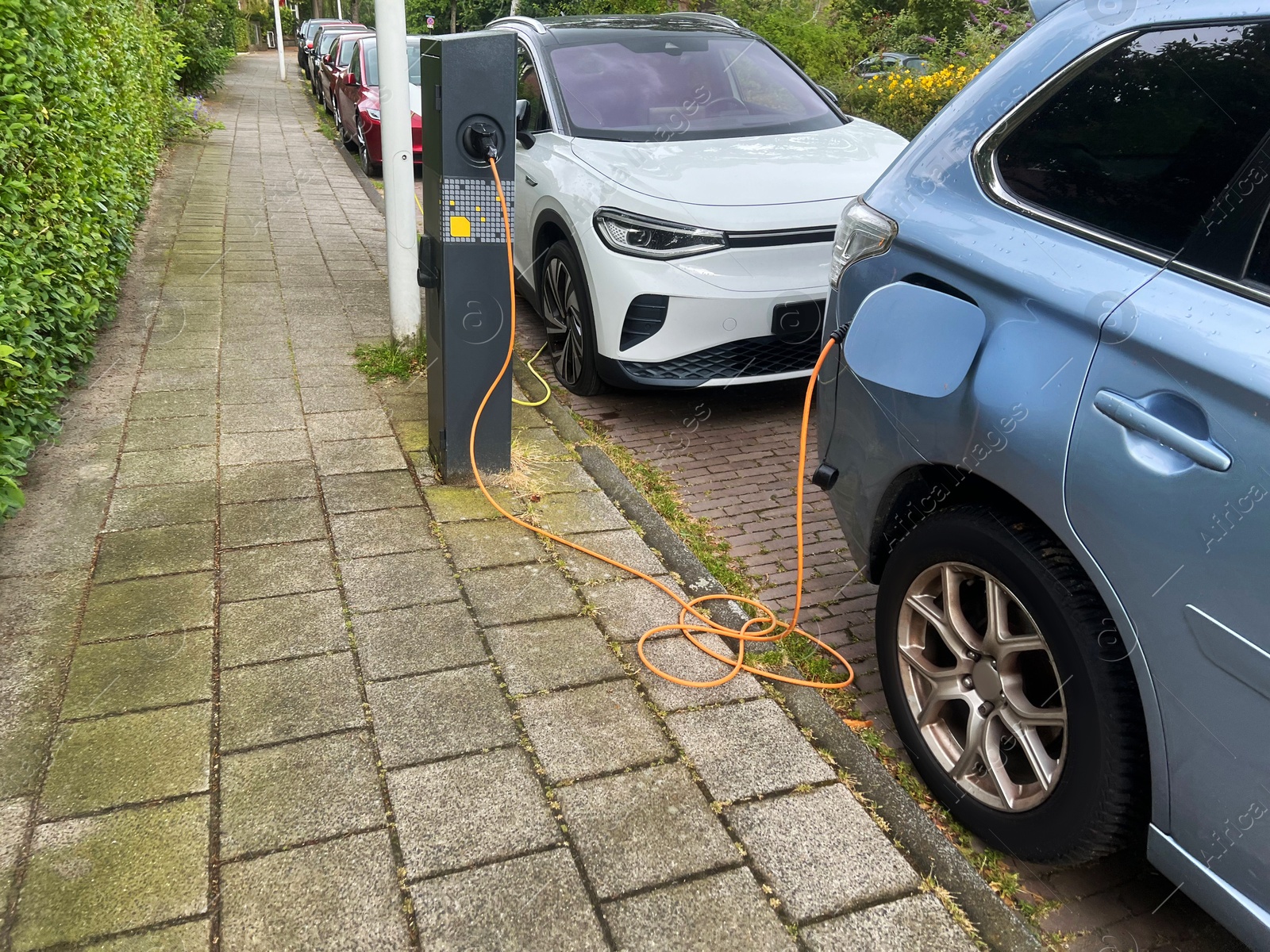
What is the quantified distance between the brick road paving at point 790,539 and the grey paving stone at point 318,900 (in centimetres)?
152

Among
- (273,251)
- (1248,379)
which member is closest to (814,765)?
(1248,379)

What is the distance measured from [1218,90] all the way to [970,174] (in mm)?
640

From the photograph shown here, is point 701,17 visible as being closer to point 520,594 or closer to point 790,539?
point 790,539

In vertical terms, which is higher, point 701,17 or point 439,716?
point 701,17

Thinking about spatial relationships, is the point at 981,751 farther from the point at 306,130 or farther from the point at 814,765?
the point at 306,130

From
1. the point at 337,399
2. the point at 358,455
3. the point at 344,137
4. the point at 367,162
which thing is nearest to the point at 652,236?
the point at 358,455

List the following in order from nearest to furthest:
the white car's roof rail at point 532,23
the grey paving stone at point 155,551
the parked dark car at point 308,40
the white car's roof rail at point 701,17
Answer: the grey paving stone at point 155,551, the white car's roof rail at point 532,23, the white car's roof rail at point 701,17, the parked dark car at point 308,40

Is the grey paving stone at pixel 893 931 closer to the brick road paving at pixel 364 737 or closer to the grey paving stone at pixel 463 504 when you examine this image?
the brick road paving at pixel 364 737

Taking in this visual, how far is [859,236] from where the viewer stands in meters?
2.86

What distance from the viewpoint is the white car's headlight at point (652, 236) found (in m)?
4.53

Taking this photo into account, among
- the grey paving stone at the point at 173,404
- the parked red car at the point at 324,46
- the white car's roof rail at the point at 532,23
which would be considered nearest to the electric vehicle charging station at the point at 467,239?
the grey paving stone at the point at 173,404

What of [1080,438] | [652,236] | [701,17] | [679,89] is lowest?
[652,236]

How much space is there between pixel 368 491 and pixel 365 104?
947 centimetres

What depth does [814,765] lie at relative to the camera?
265 cm
